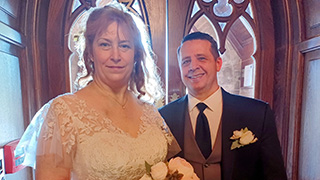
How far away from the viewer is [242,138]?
974mm

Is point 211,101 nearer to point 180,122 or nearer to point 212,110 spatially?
point 212,110

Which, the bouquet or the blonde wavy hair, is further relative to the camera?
the blonde wavy hair

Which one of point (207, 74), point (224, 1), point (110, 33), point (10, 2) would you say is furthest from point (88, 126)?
point (224, 1)

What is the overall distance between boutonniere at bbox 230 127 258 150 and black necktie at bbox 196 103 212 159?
118 mm

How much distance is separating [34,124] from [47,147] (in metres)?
0.15

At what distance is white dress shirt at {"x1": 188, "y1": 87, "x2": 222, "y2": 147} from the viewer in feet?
3.53

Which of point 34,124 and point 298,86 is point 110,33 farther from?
point 298,86

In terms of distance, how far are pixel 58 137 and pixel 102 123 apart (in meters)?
0.16

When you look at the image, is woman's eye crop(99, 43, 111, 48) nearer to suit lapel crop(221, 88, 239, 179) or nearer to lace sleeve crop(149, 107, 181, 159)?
lace sleeve crop(149, 107, 181, 159)

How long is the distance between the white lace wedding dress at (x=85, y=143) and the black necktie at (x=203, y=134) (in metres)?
0.32

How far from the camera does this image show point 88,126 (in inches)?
29.1

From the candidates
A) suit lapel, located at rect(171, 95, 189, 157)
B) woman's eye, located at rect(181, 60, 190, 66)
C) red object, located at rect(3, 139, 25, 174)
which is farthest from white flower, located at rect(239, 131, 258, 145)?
red object, located at rect(3, 139, 25, 174)

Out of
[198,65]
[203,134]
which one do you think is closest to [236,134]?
[203,134]

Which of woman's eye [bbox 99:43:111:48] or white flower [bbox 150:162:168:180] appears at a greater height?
woman's eye [bbox 99:43:111:48]
